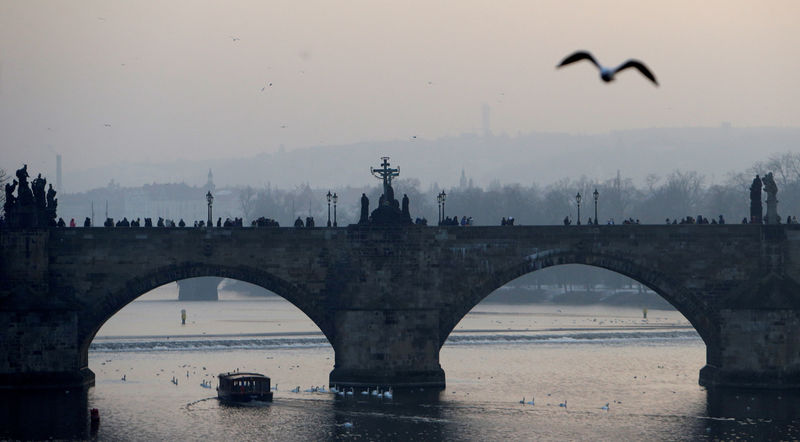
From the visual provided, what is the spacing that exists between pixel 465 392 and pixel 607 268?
28.6ft

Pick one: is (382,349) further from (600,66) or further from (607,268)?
(600,66)

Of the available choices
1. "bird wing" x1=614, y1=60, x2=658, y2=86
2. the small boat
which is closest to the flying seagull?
"bird wing" x1=614, y1=60, x2=658, y2=86

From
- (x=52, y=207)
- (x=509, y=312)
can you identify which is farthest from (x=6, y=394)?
(x=509, y=312)

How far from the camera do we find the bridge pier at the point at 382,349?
6200 centimetres

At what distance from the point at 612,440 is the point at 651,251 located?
14362 millimetres

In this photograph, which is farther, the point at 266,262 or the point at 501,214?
the point at 501,214

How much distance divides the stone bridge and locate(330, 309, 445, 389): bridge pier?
5cm

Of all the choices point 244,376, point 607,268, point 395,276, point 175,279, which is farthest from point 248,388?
point 607,268

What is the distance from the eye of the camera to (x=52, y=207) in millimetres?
64688

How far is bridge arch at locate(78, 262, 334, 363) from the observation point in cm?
6244

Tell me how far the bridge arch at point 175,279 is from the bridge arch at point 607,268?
6006mm

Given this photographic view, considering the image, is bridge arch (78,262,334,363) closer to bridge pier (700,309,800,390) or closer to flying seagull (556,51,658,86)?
bridge pier (700,309,800,390)

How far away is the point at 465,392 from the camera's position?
6212 cm

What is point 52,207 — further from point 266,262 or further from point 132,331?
point 132,331
